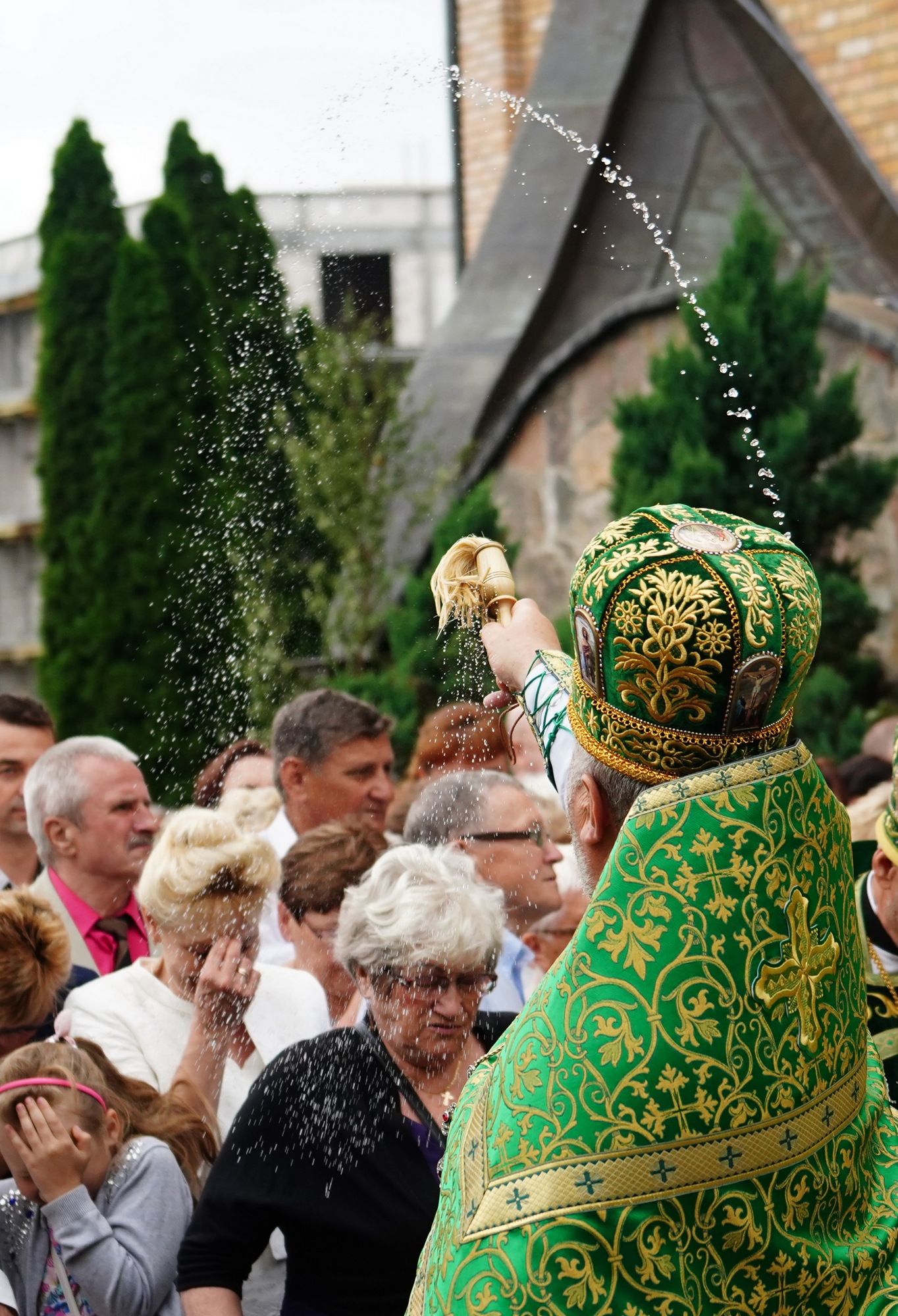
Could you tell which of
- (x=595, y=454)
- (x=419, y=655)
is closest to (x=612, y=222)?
(x=595, y=454)

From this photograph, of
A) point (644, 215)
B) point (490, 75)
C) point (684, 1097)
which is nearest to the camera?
point (684, 1097)

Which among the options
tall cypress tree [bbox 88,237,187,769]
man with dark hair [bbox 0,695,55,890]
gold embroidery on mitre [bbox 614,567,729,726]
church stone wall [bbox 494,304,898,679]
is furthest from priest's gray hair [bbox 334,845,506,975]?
tall cypress tree [bbox 88,237,187,769]

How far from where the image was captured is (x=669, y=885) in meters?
1.86

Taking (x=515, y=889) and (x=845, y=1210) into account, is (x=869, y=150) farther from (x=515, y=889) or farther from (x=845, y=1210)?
(x=845, y=1210)

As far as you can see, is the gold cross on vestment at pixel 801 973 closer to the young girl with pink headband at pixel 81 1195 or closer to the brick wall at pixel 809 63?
the young girl with pink headband at pixel 81 1195

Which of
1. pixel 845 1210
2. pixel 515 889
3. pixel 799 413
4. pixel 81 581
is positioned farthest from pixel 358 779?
pixel 81 581

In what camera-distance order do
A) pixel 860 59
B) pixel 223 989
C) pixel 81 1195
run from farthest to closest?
pixel 860 59, pixel 223 989, pixel 81 1195

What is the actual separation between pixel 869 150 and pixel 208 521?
5419mm

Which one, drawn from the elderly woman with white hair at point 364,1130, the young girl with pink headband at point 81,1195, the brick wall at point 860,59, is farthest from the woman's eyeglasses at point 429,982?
the brick wall at point 860,59

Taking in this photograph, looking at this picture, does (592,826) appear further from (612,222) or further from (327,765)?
(612,222)

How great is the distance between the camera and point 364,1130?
314cm

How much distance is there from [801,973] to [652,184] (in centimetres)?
1038

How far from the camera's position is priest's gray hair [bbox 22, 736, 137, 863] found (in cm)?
476

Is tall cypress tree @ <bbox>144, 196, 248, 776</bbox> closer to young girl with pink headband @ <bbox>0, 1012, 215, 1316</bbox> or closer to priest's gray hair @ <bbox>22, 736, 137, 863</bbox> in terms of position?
priest's gray hair @ <bbox>22, 736, 137, 863</bbox>
